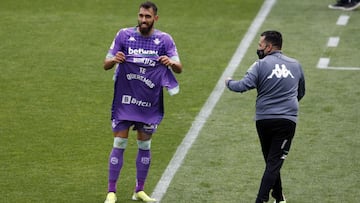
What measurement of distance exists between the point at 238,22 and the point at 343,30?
6.32 feet

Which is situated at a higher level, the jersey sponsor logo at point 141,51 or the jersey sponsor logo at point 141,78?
the jersey sponsor logo at point 141,51

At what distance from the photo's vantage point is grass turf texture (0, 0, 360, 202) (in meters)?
12.1

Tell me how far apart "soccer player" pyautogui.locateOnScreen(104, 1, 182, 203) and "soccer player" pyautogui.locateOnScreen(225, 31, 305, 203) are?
803 millimetres

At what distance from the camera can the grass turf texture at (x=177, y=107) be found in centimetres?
1206

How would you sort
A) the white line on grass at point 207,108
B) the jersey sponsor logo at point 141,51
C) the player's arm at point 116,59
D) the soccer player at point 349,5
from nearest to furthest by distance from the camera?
the player's arm at point 116,59 → the jersey sponsor logo at point 141,51 → the white line on grass at point 207,108 → the soccer player at point 349,5

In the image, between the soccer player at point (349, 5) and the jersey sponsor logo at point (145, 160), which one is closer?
the jersey sponsor logo at point (145, 160)

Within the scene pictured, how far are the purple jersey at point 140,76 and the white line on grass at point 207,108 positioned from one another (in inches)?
42.9

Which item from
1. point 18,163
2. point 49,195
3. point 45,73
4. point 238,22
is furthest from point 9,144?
point 238,22

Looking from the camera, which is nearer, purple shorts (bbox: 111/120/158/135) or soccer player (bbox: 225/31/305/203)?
soccer player (bbox: 225/31/305/203)

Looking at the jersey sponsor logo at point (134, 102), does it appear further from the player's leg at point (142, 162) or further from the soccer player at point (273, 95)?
the soccer player at point (273, 95)

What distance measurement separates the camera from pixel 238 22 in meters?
18.9

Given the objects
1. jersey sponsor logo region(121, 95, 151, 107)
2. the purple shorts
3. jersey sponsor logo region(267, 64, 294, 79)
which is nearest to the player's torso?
jersey sponsor logo region(121, 95, 151, 107)

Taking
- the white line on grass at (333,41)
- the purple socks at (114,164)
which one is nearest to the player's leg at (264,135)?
the purple socks at (114,164)

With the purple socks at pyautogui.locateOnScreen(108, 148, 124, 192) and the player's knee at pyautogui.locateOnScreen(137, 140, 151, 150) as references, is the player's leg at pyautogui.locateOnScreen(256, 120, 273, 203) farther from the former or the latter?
the purple socks at pyautogui.locateOnScreen(108, 148, 124, 192)
